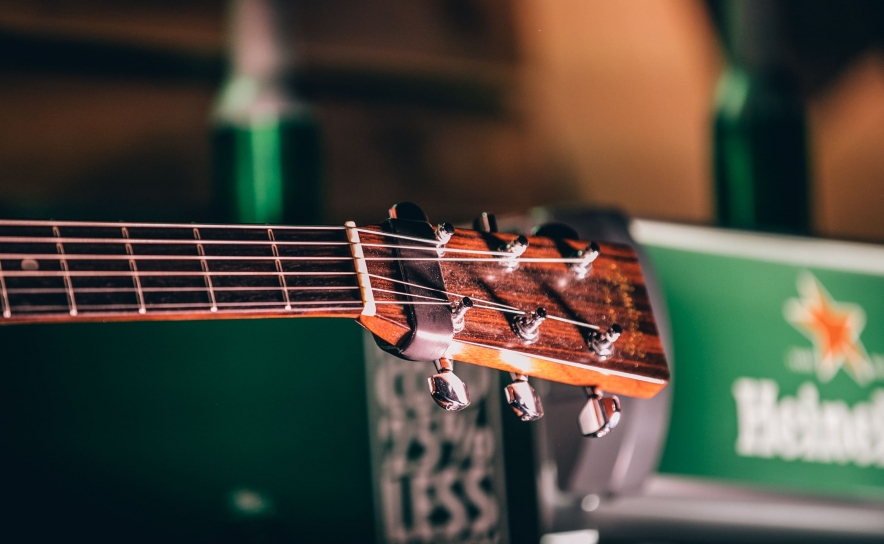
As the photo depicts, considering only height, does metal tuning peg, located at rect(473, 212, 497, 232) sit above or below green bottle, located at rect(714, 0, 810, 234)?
below

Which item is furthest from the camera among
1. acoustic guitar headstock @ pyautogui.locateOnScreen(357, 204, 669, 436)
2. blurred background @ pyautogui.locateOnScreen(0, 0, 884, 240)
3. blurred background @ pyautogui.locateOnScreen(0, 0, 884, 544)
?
blurred background @ pyautogui.locateOnScreen(0, 0, 884, 240)

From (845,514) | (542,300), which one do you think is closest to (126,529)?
(542,300)

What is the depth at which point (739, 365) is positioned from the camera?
1141 mm

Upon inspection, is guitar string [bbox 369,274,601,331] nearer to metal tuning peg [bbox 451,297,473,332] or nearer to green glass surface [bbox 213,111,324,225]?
metal tuning peg [bbox 451,297,473,332]

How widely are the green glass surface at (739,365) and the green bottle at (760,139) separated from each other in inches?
5.3

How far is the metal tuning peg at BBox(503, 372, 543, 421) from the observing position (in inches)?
27.3

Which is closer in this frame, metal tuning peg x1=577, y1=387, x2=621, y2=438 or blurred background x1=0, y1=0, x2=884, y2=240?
metal tuning peg x1=577, y1=387, x2=621, y2=438

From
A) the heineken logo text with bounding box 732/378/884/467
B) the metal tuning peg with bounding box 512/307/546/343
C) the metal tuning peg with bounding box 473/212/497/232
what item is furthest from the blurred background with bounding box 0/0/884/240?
the metal tuning peg with bounding box 512/307/546/343

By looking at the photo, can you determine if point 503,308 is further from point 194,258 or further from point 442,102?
point 442,102

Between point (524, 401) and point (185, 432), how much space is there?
43 centimetres

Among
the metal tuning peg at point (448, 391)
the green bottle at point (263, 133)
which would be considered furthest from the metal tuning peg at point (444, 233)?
the green bottle at point (263, 133)

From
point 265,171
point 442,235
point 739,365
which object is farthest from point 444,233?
point 739,365

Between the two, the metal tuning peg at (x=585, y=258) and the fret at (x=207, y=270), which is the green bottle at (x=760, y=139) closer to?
the metal tuning peg at (x=585, y=258)

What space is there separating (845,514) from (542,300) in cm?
70
